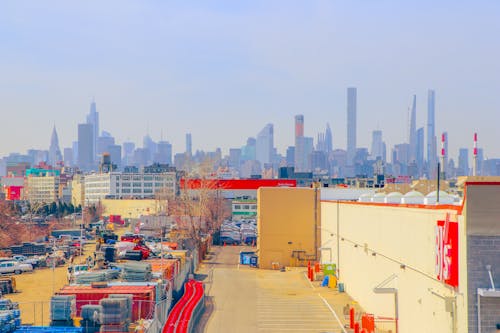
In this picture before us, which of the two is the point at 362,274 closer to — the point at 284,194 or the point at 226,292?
the point at 226,292

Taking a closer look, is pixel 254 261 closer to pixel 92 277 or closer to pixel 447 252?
pixel 92 277

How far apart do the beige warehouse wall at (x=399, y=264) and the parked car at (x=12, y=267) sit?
22.4 metres

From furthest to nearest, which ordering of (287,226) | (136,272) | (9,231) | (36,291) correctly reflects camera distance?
(9,231)
(287,226)
(36,291)
(136,272)

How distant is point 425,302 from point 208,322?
440 inches

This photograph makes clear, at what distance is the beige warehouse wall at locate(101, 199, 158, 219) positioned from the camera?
436ft

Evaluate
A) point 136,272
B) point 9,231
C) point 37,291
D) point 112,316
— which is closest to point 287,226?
point 37,291

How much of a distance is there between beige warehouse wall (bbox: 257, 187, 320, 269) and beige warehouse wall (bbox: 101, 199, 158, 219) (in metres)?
77.4

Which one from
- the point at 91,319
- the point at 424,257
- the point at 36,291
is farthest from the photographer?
the point at 36,291

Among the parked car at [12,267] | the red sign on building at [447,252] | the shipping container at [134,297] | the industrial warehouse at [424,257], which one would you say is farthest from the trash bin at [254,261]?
the red sign on building at [447,252]

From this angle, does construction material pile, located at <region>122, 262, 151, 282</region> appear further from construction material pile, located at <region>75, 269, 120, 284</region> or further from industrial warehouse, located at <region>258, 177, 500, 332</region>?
industrial warehouse, located at <region>258, 177, 500, 332</region>

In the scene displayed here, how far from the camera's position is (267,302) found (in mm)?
36719

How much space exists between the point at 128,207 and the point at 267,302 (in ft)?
336

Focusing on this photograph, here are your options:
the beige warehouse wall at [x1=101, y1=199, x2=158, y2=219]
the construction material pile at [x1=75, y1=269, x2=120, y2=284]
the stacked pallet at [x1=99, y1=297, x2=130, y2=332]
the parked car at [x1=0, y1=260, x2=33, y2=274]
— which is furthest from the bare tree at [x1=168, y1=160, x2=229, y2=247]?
the stacked pallet at [x1=99, y1=297, x2=130, y2=332]

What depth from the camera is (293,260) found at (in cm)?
5472
